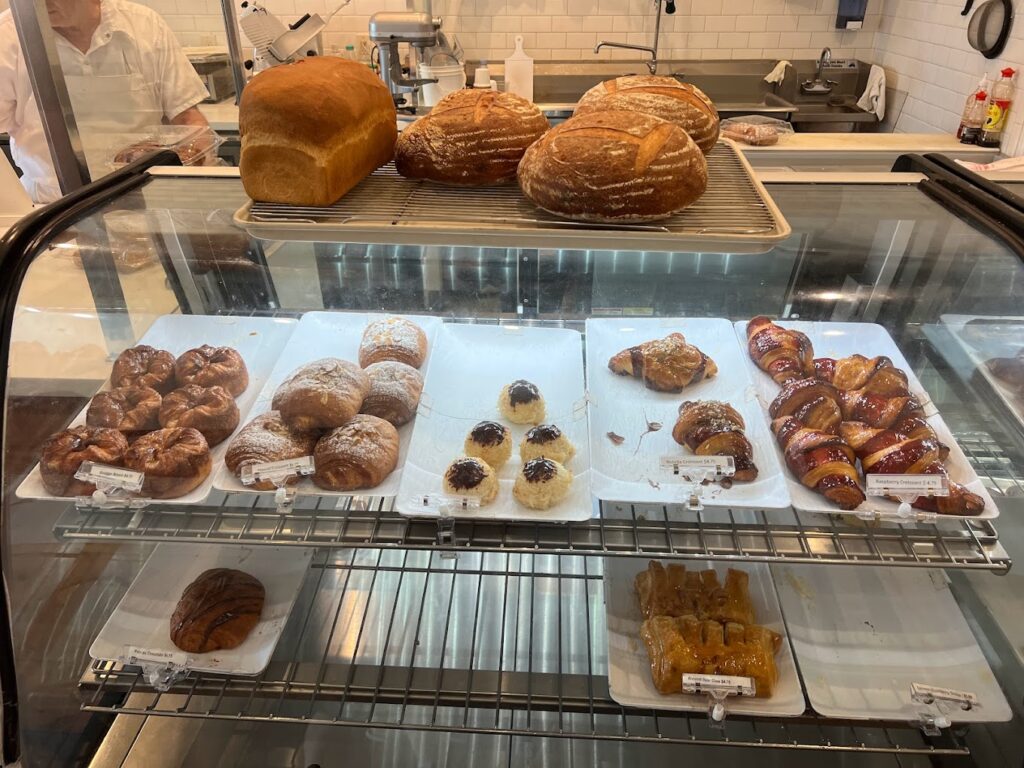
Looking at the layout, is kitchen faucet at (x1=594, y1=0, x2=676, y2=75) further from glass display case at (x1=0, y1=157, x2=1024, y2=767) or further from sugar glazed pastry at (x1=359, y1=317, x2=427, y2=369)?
sugar glazed pastry at (x1=359, y1=317, x2=427, y2=369)

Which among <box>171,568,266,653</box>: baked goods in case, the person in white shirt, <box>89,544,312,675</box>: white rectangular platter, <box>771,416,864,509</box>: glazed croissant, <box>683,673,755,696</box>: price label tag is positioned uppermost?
the person in white shirt

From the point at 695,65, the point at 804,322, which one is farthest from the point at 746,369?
the point at 695,65

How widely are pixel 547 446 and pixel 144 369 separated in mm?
930

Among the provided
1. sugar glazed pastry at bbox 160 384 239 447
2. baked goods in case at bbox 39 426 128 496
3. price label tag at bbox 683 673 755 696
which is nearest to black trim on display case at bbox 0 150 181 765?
baked goods in case at bbox 39 426 128 496

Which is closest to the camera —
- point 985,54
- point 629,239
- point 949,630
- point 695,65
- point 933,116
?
point 629,239

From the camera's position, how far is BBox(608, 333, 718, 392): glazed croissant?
159 centimetres

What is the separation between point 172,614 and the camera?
1.67 m

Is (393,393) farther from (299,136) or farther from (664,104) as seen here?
(664,104)

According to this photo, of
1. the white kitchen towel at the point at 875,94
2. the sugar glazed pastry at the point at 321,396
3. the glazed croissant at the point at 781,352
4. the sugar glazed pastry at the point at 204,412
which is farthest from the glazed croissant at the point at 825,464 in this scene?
the white kitchen towel at the point at 875,94

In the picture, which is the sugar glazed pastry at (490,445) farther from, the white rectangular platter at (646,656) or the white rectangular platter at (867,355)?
the white rectangular platter at (867,355)

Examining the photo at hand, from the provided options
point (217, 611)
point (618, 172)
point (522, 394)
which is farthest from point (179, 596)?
point (618, 172)

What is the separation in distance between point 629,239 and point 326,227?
0.48 metres

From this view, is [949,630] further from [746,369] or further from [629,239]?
[629,239]

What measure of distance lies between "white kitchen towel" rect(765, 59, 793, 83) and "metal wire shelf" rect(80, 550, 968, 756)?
4.19 metres
